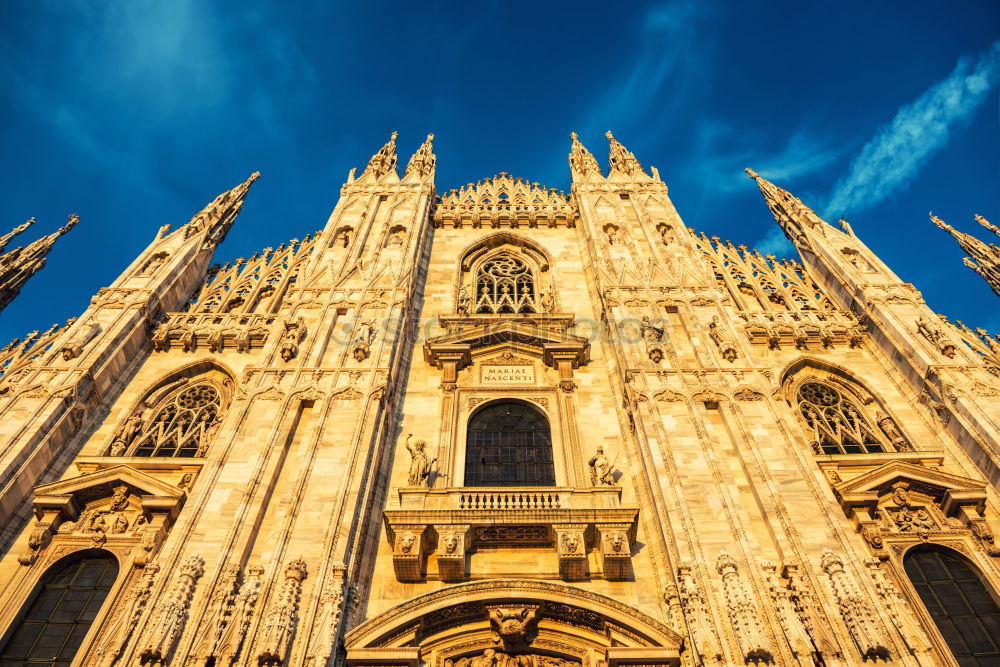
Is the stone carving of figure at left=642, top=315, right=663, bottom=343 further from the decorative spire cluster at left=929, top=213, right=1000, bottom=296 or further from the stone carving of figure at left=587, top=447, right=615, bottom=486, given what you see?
the decorative spire cluster at left=929, top=213, right=1000, bottom=296

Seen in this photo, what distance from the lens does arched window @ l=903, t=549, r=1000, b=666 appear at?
11.0 metres

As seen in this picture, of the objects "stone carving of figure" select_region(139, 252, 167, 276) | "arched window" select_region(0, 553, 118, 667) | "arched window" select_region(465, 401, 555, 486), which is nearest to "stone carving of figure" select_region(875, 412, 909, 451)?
"arched window" select_region(465, 401, 555, 486)

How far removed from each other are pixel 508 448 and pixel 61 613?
29.9ft

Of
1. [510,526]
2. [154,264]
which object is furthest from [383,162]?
[510,526]

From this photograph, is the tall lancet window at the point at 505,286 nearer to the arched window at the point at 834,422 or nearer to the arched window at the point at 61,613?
the arched window at the point at 834,422

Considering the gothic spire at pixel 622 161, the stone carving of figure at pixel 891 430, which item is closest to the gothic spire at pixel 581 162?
the gothic spire at pixel 622 161

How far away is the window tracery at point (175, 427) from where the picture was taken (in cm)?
1477

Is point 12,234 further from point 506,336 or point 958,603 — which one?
point 958,603

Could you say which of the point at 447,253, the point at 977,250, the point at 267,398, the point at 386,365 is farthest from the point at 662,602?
the point at 977,250

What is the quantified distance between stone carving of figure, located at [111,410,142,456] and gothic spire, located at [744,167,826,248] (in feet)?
67.2

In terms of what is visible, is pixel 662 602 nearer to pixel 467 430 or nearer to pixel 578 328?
pixel 467 430

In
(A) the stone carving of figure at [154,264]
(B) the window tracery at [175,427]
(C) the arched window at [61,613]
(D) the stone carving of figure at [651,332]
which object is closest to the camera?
(C) the arched window at [61,613]

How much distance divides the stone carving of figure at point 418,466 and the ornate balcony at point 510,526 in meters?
0.50

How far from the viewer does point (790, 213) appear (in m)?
22.7
